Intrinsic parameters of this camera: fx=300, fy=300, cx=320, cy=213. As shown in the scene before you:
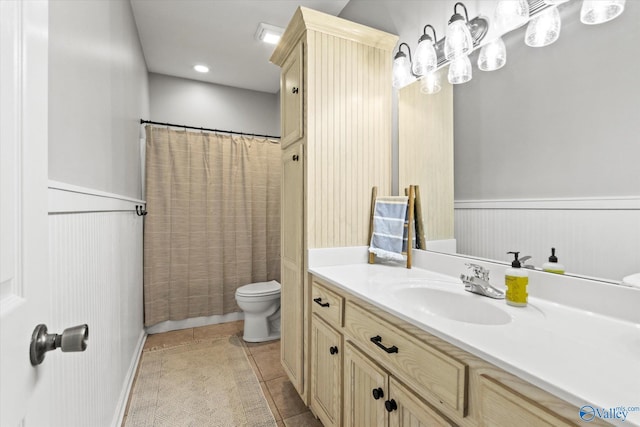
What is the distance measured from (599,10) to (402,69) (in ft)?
3.02

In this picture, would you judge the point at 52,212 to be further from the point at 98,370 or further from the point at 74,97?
the point at 98,370

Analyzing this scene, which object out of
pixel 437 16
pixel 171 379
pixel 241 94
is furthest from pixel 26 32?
pixel 241 94

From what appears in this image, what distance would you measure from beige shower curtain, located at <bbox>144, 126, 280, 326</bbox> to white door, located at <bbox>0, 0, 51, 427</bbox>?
2437 millimetres

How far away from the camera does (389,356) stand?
0.96 meters

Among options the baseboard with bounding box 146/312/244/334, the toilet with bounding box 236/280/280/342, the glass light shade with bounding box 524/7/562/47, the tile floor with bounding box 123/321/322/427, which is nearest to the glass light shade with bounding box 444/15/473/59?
the glass light shade with bounding box 524/7/562/47

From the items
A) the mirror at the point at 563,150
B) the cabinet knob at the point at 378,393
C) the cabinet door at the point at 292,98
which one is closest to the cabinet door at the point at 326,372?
the cabinet knob at the point at 378,393

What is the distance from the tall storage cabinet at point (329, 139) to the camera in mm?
1622

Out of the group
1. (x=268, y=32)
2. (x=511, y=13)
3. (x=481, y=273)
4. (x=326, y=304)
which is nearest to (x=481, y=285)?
(x=481, y=273)

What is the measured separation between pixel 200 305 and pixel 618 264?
119 inches

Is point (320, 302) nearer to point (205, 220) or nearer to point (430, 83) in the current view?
point (430, 83)

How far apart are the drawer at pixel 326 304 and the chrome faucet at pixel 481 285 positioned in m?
0.49

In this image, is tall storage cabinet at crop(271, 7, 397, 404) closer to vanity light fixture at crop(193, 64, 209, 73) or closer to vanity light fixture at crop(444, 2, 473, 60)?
vanity light fixture at crop(444, 2, 473, 60)

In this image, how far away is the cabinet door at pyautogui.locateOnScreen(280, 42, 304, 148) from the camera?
5.57ft

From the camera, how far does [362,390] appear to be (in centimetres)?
112
